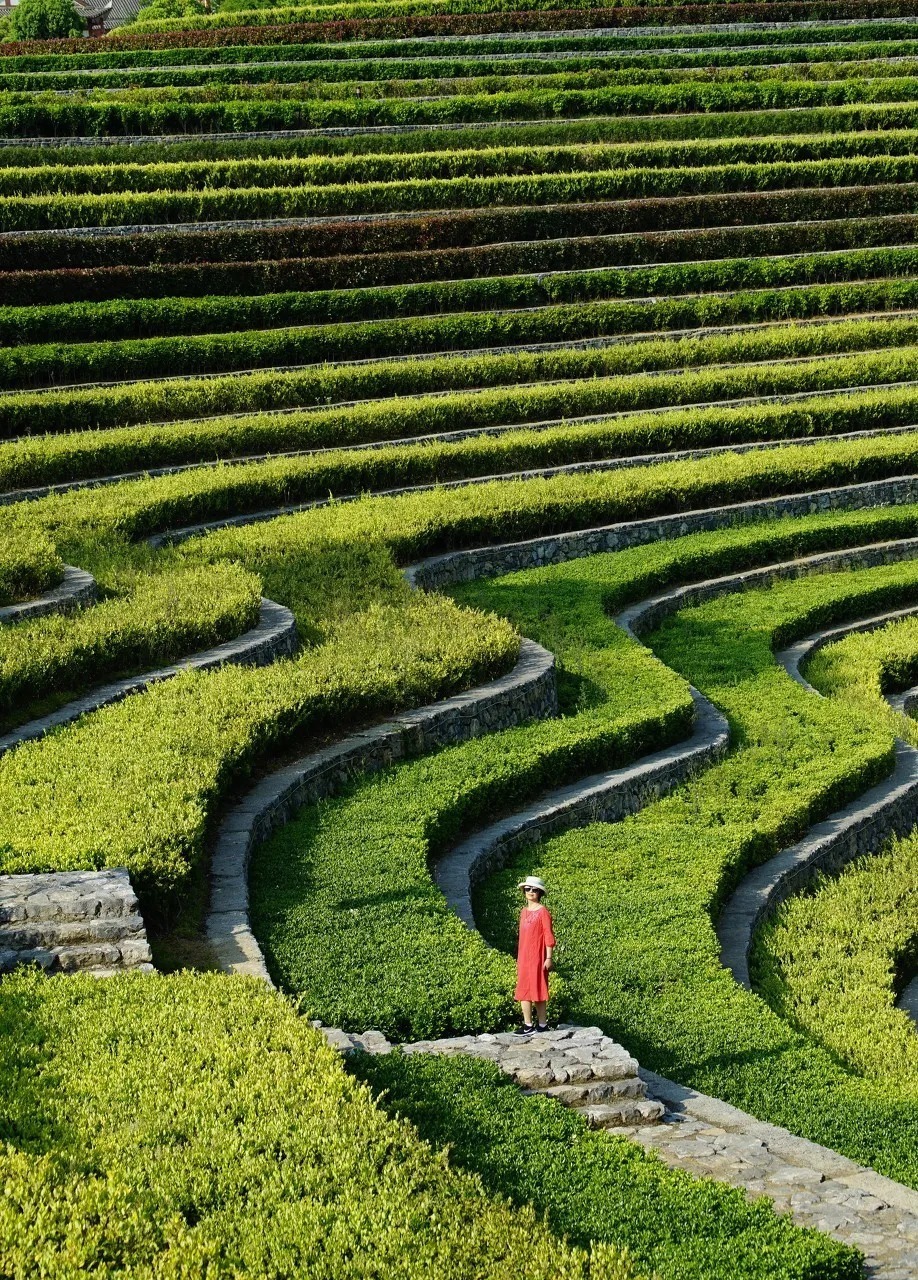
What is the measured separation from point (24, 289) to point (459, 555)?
1276cm

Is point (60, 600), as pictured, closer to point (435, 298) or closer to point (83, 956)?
point (83, 956)

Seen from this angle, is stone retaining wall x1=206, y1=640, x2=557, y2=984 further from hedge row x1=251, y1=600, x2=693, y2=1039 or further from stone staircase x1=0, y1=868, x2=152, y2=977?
stone staircase x1=0, y1=868, x2=152, y2=977

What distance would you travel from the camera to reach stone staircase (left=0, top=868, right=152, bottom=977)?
29.9 ft

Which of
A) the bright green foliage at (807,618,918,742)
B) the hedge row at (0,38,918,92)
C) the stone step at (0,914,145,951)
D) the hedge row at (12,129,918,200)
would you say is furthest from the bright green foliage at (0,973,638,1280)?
the hedge row at (0,38,918,92)

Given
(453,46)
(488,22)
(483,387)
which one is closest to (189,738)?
(483,387)

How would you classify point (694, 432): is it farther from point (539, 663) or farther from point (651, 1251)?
point (651, 1251)

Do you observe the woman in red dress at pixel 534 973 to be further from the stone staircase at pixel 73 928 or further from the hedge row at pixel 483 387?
the hedge row at pixel 483 387

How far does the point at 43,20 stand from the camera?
2717 inches

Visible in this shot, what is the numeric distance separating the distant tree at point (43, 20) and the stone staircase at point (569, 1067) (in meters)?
68.3

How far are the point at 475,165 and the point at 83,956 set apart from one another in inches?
1223

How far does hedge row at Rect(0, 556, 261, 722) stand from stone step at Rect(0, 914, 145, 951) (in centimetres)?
447

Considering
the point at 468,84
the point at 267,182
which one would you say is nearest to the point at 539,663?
the point at 267,182

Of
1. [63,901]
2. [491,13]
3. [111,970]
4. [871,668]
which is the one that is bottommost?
[871,668]

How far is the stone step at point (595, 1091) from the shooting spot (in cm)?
855
